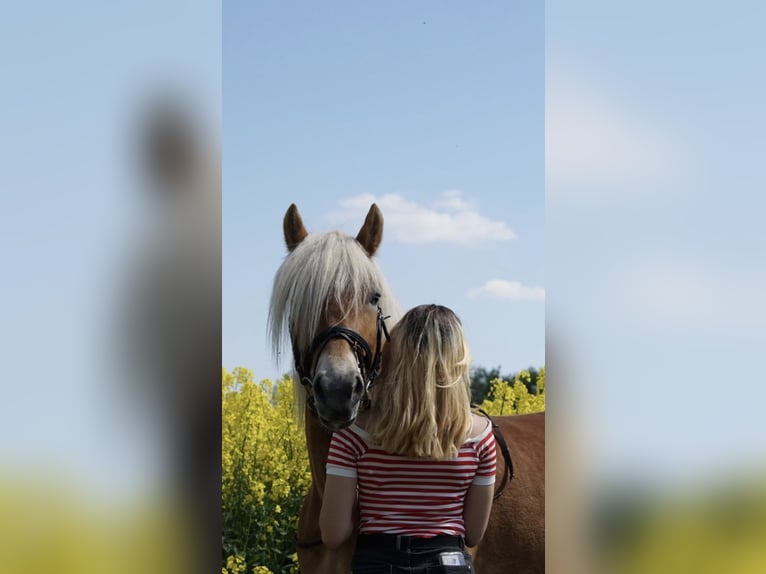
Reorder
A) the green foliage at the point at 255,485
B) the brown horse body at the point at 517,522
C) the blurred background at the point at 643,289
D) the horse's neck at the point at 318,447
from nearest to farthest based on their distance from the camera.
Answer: the blurred background at the point at 643,289
the horse's neck at the point at 318,447
the brown horse body at the point at 517,522
the green foliage at the point at 255,485

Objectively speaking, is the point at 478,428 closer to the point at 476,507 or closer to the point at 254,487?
the point at 476,507

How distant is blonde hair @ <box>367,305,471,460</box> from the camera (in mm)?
2055

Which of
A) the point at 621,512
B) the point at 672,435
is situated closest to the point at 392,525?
the point at 621,512

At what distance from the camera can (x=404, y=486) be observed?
209 centimetres

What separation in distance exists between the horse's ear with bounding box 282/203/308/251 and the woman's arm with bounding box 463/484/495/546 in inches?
43.2

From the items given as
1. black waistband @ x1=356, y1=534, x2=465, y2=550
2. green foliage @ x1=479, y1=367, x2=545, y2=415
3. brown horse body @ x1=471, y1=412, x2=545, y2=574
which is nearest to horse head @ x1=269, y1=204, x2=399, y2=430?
black waistband @ x1=356, y1=534, x2=465, y2=550

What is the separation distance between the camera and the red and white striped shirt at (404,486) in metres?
2.08

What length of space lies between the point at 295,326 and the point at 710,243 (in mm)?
1328

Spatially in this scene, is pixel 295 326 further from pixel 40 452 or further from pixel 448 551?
pixel 40 452

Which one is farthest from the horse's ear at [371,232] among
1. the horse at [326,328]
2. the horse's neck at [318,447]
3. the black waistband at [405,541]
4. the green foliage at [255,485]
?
the green foliage at [255,485]

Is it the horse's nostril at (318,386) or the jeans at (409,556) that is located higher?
the horse's nostril at (318,386)

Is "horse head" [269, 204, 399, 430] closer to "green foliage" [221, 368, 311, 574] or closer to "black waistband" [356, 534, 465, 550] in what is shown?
"black waistband" [356, 534, 465, 550]

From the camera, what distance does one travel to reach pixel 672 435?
5.31ft

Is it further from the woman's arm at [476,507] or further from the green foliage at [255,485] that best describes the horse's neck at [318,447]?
the green foliage at [255,485]
